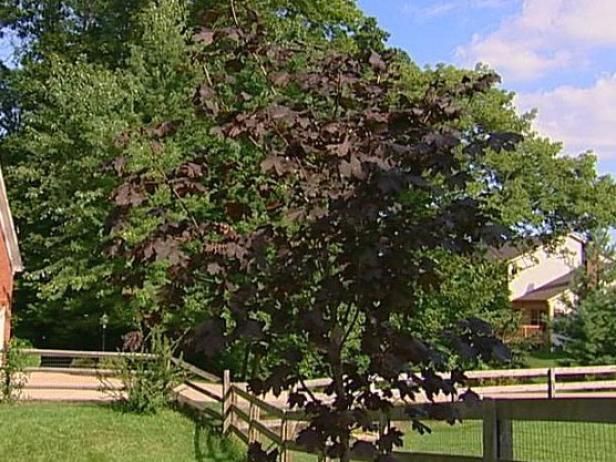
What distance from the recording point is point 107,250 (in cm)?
315

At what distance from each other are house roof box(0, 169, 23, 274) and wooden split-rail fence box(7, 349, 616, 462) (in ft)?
9.13

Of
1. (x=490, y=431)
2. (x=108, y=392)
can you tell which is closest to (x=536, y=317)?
(x=108, y=392)

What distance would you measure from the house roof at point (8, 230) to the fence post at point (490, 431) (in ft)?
52.6

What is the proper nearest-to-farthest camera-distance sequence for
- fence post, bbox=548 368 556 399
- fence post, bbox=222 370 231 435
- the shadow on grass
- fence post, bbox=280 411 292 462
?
fence post, bbox=280 411 292 462
the shadow on grass
fence post, bbox=222 370 231 435
fence post, bbox=548 368 556 399

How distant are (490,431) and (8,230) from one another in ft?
54.5

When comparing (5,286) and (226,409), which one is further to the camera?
(5,286)

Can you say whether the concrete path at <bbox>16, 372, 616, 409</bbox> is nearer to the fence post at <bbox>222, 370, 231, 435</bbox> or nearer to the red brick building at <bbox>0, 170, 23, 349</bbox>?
the fence post at <bbox>222, 370, 231, 435</bbox>

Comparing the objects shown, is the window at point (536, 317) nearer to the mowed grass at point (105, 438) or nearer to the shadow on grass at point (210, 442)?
the shadow on grass at point (210, 442)

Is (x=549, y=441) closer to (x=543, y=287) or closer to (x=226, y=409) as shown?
(x=226, y=409)

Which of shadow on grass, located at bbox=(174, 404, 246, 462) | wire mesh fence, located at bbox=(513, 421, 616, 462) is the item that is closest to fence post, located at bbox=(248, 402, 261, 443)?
shadow on grass, located at bbox=(174, 404, 246, 462)

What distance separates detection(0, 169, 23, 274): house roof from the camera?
18.1 metres

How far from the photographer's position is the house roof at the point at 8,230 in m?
18.1

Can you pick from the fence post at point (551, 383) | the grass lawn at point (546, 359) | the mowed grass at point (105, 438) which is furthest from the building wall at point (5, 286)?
the grass lawn at point (546, 359)

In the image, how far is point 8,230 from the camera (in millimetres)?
18422
